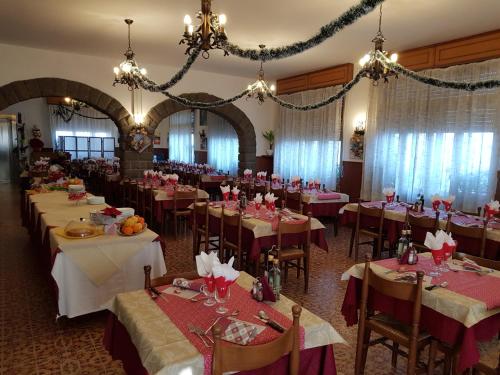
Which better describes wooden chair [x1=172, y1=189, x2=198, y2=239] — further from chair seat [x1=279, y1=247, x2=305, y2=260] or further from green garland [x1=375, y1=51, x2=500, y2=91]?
green garland [x1=375, y1=51, x2=500, y2=91]

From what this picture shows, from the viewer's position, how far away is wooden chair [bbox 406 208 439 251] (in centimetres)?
424

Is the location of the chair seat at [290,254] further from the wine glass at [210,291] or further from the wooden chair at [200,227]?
the wine glass at [210,291]

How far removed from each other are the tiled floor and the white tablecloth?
0.22m

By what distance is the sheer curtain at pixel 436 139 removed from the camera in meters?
5.63

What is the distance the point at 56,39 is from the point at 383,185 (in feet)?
21.5

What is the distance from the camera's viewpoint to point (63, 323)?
3266 millimetres

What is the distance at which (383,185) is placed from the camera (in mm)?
7160

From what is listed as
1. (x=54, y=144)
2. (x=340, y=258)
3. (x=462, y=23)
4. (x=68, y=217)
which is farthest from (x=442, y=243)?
(x=54, y=144)

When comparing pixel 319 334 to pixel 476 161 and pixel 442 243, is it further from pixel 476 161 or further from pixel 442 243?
pixel 476 161

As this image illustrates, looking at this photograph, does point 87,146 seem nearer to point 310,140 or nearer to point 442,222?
point 310,140

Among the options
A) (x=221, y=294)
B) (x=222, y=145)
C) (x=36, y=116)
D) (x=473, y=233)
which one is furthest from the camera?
(x=36, y=116)

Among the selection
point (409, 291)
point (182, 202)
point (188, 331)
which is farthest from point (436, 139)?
point (188, 331)

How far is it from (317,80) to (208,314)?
296 inches

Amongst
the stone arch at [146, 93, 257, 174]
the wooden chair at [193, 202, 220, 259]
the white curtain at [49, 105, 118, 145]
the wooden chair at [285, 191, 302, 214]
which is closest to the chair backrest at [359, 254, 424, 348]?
the wooden chair at [193, 202, 220, 259]
